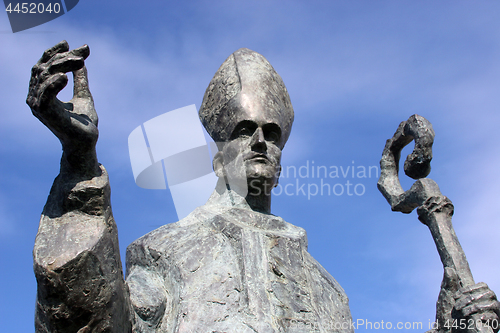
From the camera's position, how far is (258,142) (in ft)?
23.7

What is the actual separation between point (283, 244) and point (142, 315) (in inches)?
69.2

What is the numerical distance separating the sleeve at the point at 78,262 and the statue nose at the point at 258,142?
2691mm

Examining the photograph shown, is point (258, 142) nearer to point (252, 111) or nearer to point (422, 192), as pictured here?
point (252, 111)

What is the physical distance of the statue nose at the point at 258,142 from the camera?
724 centimetres

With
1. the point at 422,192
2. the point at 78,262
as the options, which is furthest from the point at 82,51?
the point at 422,192

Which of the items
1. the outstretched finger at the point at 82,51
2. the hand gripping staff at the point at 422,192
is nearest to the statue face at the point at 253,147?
the hand gripping staff at the point at 422,192

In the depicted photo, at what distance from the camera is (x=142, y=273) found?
6.55 m

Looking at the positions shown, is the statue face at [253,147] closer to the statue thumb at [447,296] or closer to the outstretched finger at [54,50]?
the statue thumb at [447,296]

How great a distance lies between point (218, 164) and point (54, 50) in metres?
3.50

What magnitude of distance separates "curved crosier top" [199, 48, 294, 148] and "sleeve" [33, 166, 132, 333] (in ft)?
9.93

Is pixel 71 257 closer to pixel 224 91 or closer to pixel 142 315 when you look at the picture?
pixel 142 315

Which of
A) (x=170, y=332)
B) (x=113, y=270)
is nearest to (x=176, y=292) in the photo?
(x=170, y=332)

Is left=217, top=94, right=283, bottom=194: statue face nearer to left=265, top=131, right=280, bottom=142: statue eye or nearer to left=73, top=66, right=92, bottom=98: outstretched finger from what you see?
left=265, top=131, right=280, bottom=142: statue eye

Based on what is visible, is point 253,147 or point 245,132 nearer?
point 253,147
